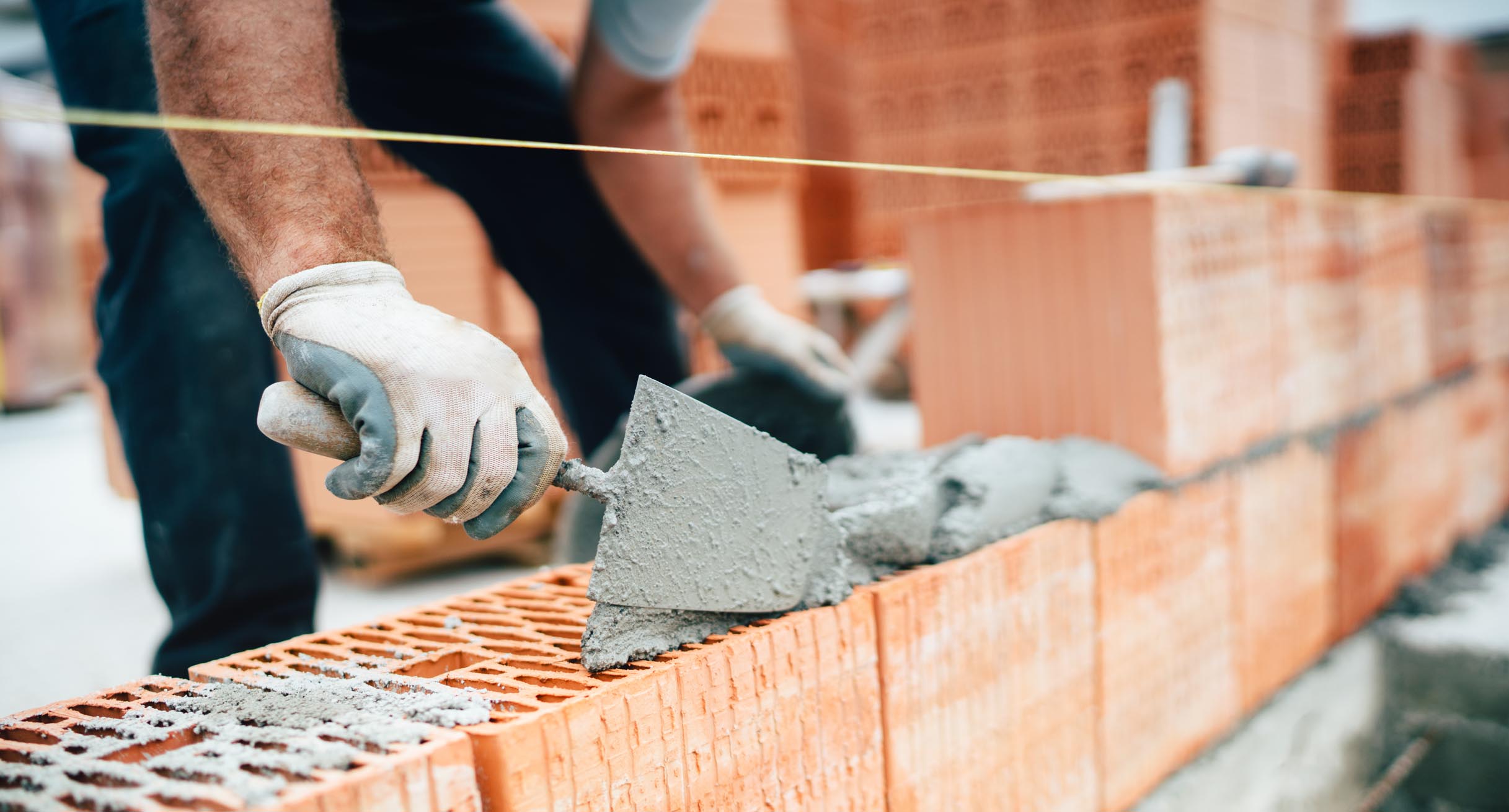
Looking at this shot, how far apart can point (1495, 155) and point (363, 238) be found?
7656mm

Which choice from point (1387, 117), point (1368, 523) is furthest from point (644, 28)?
point (1387, 117)

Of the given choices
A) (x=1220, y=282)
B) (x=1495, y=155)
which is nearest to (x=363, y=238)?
(x=1220, y=282)

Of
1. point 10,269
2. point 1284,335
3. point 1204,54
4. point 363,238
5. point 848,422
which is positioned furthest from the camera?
point 10,269

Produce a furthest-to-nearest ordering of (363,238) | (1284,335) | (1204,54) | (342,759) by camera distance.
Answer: (1204,54)
(1284,335)
(363,238)
(342,759)

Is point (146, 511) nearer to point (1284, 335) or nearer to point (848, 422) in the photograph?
point (848, 422)

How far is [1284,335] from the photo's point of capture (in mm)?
2006

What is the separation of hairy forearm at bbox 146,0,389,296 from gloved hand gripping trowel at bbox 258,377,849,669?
15cm

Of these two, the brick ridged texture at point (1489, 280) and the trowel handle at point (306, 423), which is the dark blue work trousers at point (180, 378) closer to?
the trowel handle at point (306, 423)

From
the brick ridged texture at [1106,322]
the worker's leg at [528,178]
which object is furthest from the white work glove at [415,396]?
the brick ridged texture at [1106,322]

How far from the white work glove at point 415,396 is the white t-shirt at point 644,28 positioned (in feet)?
2.71

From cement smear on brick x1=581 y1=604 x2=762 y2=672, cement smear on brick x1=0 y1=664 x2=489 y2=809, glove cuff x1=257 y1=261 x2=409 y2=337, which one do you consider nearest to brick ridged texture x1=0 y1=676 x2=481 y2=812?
cement smear on brick x1=0 y1=664 x2=489 y2=809

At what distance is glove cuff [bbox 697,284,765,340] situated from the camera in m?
1.70

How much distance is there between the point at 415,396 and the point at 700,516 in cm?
28

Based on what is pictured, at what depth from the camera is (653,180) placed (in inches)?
67.2
